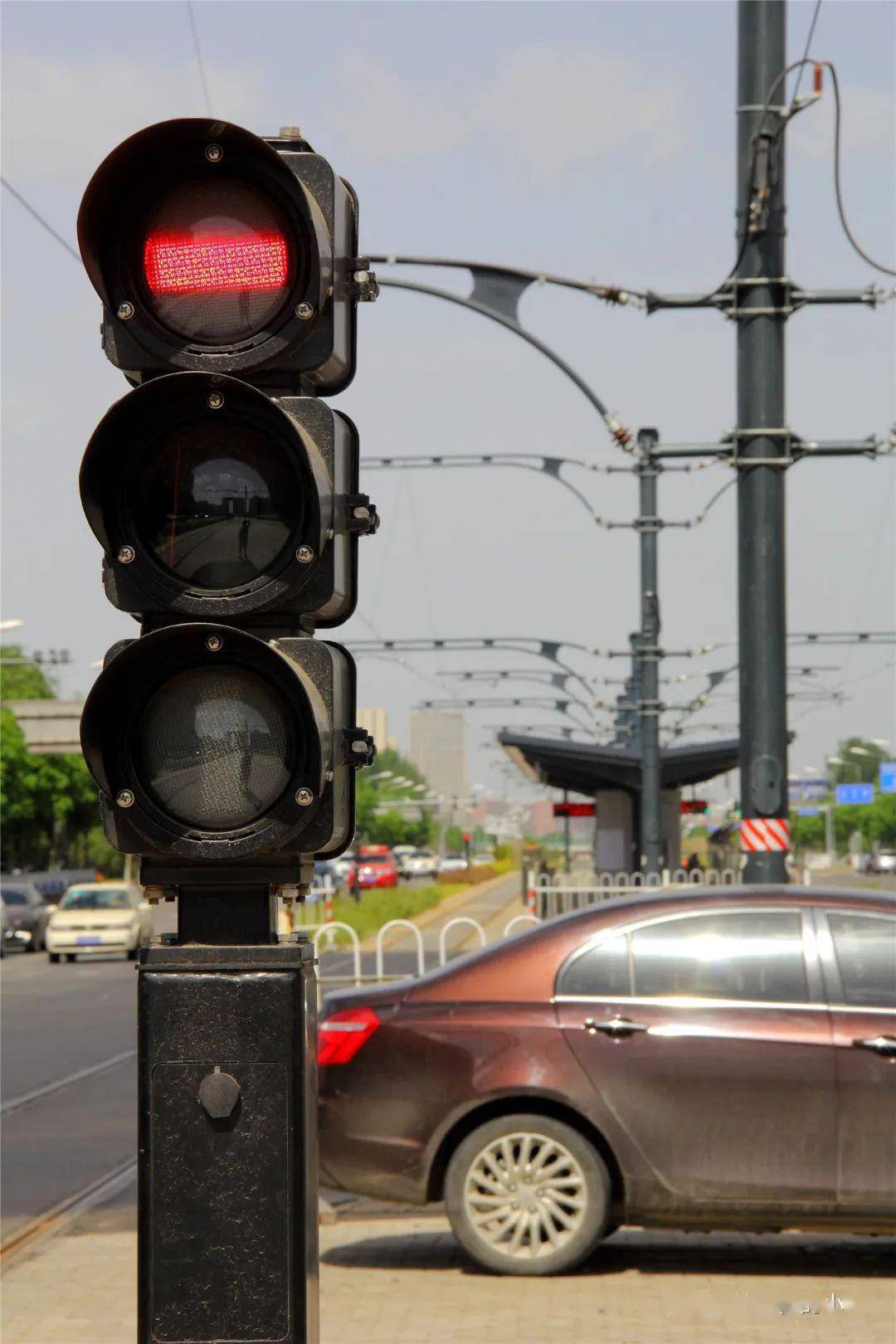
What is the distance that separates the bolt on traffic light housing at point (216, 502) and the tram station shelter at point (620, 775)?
92.5 ft

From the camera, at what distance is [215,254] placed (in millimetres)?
3373

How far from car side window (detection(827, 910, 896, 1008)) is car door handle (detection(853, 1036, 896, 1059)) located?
192 mm

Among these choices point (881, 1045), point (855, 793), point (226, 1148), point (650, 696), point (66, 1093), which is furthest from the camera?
point (855, 793)

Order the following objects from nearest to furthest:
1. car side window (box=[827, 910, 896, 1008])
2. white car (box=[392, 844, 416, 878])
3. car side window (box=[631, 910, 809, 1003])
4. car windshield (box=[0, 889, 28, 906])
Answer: car side window (box=[827, 910, 896, 1008]), car side window (box=[631, 910, 809, 1003]), car windshield (box=[0, 889, 28, 906]), white car (box=[392, 844, 416, 878])

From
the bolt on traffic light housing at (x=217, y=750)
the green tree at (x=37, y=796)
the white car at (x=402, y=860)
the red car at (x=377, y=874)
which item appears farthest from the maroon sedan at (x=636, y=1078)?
the white car at (x=402, y=860)

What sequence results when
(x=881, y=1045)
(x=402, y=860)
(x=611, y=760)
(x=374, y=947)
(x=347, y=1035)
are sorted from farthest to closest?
(x=402, y=860), (x=374, y=947), (x=611, y=760), (x=347, y=1035), (x=881, y=1045)

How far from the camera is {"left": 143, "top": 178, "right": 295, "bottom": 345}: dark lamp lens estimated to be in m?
3.33

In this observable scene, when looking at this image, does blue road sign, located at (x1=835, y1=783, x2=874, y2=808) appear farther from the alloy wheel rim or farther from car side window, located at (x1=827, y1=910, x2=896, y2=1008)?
the alloy wheel rim

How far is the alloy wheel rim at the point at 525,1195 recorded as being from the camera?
809cm

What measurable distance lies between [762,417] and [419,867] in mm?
109215

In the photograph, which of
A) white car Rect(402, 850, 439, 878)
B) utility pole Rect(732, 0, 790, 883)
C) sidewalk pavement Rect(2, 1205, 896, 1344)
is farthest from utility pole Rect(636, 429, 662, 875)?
white car Rect(402, 850, 439, 878)

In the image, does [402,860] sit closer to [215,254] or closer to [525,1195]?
[525,1195]

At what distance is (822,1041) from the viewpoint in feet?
25.9

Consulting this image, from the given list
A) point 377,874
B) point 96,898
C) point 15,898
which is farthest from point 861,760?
point 96,898
